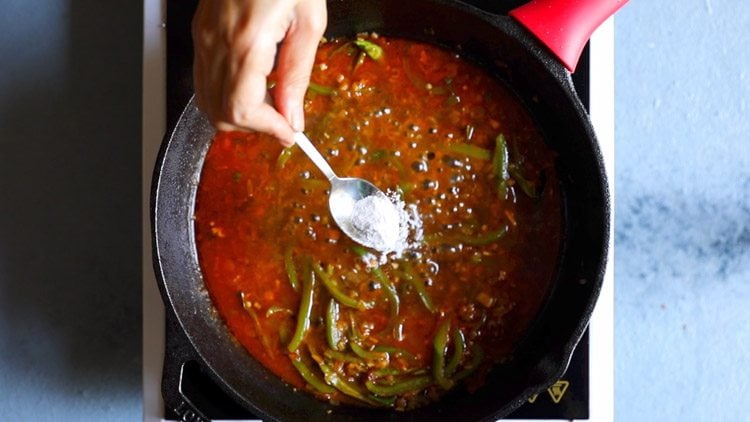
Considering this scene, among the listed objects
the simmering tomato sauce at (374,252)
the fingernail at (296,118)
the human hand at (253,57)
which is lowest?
the simmering tomato sauce at (374,252)

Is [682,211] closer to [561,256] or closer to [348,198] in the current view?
[561,256]

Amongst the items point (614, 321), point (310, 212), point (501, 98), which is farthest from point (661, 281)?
point (310, 212)

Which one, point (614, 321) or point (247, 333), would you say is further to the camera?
point (614, 321)

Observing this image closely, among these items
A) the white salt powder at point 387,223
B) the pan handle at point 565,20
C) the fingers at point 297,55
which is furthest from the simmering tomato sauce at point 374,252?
the fingers at point 297,55

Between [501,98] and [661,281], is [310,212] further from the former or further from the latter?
[661,281]

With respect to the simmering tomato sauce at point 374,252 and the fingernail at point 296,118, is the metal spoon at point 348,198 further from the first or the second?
the fingernail at point 296,118

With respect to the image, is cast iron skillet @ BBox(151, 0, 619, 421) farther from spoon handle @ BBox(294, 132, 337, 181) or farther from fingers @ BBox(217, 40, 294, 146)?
fingers @ BBox(217, 40, 294, 146)
